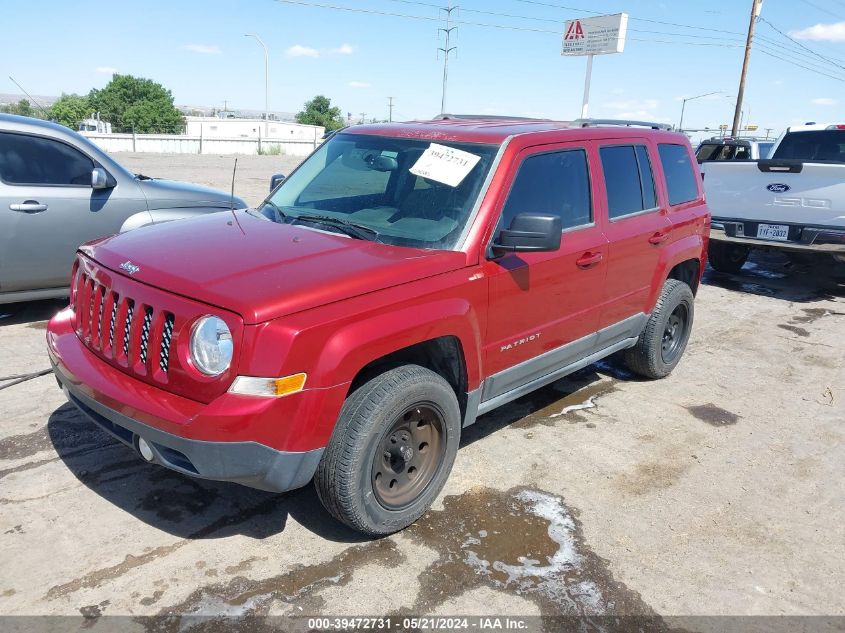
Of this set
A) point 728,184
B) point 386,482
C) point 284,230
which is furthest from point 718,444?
point 728,184

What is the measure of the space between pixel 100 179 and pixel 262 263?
12.2 ft

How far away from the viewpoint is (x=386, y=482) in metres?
3.24

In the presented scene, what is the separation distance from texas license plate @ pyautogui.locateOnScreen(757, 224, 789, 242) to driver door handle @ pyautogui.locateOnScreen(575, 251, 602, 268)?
17.0 feet

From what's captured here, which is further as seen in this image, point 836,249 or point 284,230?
point 836,249

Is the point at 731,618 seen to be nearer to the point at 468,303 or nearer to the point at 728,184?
the point at 468,303

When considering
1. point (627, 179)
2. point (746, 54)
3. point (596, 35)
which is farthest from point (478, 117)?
point (746, 54)

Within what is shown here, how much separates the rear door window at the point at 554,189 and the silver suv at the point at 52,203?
2.84 m

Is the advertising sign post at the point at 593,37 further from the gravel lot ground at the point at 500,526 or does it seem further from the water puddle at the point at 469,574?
the water puddle at the point at 469,574

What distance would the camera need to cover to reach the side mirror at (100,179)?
19.4ft

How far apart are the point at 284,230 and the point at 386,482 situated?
4.58ft

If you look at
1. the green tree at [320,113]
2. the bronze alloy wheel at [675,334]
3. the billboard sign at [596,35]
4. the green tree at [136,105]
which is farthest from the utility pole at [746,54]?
the green tree at [320,113]

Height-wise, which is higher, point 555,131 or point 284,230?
point 555,131

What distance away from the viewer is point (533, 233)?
3.33m

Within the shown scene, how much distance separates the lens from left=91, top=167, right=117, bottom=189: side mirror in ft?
19.4
